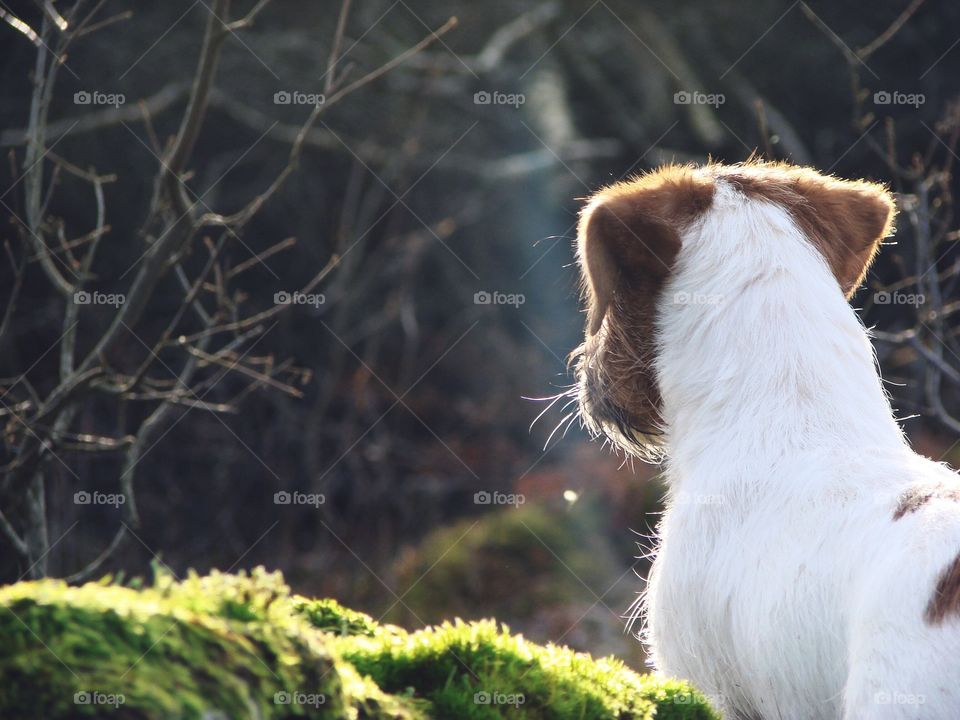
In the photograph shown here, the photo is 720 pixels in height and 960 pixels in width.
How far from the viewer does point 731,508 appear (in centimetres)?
317

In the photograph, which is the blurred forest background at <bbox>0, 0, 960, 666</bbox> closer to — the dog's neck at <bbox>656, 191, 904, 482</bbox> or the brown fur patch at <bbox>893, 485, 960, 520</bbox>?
the dog's neck at <bbox>656, 191, 904, 482</bbox>

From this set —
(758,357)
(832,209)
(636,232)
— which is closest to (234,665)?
(758,357)

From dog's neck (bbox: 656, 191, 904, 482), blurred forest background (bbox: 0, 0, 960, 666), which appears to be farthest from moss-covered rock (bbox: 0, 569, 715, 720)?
blurred forest background (bbox: 0, 0, 960, 666)

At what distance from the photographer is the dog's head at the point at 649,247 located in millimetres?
3693

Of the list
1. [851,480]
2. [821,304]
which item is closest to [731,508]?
[851,480]

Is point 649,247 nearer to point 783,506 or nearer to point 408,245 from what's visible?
point 783,506

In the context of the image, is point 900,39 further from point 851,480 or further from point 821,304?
point 851,480

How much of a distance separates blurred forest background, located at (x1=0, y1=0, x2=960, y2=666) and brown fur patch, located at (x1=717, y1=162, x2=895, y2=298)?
505cm

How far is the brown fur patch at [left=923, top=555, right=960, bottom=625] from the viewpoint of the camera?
2457mm

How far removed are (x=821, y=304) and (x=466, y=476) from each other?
913 centimetres

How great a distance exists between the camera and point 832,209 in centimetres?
383

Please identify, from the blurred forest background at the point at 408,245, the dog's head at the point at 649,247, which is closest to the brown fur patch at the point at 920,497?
the dog's head at the point at 649,247

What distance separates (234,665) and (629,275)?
90.2 inches

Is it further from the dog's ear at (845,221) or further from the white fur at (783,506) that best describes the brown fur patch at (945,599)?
the dog's ear at (845,221)
